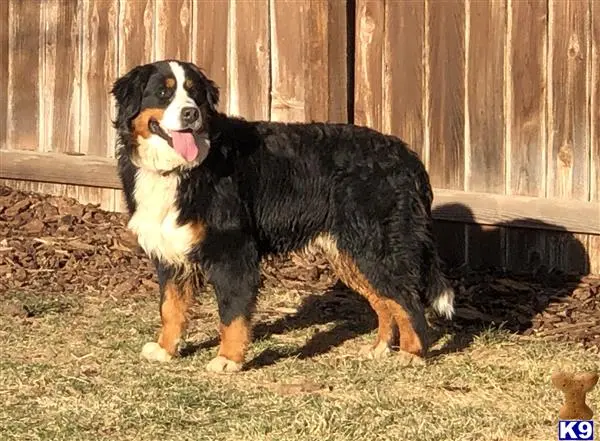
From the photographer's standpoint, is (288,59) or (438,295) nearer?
(438,295)

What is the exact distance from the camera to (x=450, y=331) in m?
7.60

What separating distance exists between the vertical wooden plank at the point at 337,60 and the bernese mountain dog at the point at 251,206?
1.71 metres

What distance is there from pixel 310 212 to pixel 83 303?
182 cm

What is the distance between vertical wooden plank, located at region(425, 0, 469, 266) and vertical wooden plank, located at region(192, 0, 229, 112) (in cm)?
152

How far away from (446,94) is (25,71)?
11.5 ft

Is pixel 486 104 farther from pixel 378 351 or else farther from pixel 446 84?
pixel 378 351

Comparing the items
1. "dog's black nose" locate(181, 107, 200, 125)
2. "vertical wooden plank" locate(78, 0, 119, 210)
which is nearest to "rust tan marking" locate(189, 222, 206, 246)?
"dog's black nose" locate(181, 107, 200, 125)

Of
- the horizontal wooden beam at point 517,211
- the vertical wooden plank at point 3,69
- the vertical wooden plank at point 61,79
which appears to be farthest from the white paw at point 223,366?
the vertical wooden plank at point 3,69

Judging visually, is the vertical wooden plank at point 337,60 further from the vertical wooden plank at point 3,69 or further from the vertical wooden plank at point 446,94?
the vertical wooden plank at point 3,69

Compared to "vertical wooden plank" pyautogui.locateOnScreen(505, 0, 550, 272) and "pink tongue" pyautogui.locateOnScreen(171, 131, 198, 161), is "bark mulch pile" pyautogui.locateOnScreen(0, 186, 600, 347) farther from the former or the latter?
"pink tongue" pyautogui.locateOnScreen(171, 131, 198, 161)

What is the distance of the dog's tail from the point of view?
7062 millimetres

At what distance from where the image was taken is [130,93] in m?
6.56

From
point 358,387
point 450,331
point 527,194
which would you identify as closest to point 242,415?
point 358,387

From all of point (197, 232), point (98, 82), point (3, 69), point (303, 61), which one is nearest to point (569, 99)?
point (303, 61)
